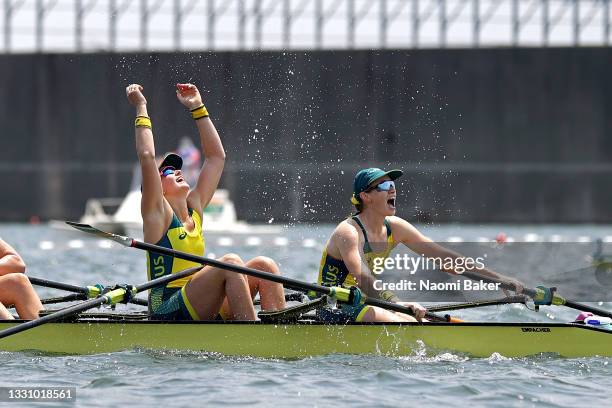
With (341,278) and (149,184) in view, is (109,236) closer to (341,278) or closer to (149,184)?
(149,184)

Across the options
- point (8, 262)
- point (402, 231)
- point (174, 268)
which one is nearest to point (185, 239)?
point (174, 268)

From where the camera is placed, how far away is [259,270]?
33.3 feet

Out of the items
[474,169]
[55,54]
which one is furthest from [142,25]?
[474,169]

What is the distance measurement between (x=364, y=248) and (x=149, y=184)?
6.34 feet

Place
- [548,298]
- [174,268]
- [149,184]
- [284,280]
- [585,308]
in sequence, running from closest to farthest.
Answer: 1. [149,184]
2. [284,280]
3. [174,268]
4. [548,298]
5. [585,308]

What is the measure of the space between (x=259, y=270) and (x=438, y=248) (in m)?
1.67

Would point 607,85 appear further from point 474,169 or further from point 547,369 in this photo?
point 547,369

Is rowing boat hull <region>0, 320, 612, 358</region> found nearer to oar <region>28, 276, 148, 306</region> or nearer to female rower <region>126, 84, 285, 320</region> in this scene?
female rower <region>126, 84, 285, 320</region>

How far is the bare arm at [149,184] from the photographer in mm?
9656

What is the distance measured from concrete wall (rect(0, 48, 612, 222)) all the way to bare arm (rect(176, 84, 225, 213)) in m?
27.9

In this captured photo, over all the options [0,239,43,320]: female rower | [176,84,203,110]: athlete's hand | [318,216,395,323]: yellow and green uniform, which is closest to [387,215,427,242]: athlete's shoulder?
[318,216,395,323]: yellow and green uniform

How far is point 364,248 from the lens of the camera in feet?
34.1

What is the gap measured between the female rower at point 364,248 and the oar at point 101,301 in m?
1.17

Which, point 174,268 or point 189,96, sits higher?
point 189,96
